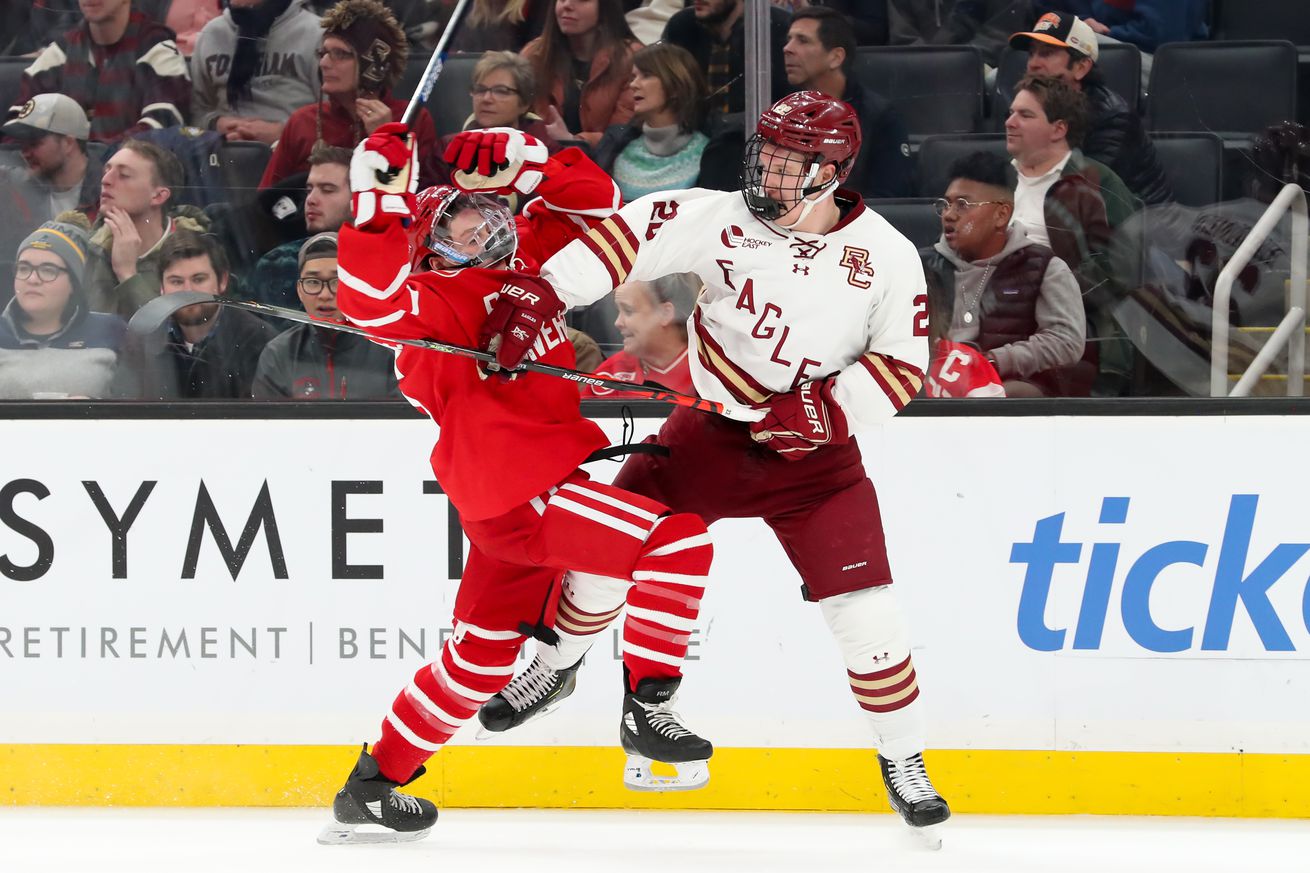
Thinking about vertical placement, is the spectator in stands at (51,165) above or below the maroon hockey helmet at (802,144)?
below

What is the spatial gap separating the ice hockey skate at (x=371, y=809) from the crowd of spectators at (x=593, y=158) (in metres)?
0.90

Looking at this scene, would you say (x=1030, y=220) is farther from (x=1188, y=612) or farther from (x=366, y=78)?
(x=366, y=78)

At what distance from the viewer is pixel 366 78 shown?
145 inches

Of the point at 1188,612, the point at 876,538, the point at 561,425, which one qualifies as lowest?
the point at 1188,612

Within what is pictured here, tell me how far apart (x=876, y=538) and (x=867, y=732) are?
2.21 ft

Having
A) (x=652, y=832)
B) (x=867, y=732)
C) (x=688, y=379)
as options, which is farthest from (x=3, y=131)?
(x=867, y=732)

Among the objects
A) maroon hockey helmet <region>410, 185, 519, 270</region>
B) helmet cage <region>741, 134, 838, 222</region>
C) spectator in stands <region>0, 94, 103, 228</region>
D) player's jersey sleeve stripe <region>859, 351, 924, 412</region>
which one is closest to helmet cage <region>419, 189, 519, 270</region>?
maroon hockey helmet <region>410, 185, 519, 270</region>

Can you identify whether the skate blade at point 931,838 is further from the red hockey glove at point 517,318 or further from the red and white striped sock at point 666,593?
the red hockey glove at point 517,318

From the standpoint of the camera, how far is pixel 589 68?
361 cm

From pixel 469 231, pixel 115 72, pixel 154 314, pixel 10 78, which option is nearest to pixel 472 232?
pixel 469 231

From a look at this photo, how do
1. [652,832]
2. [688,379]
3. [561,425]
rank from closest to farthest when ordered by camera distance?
[561,425]
[652,832]
[688,379]

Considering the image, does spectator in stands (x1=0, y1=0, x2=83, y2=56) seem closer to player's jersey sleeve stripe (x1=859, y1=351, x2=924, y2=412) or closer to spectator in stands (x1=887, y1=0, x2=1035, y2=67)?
spectator in stands (x1=887, y1=0, x2=1035, y2=67)

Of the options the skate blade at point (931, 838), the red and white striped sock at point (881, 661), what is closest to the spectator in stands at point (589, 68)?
the red and white striped sock at point (881, 661)

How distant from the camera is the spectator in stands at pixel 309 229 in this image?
3566 millimetres
